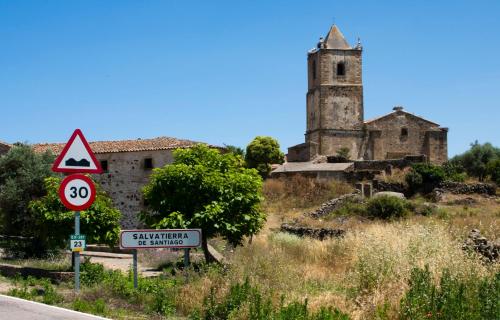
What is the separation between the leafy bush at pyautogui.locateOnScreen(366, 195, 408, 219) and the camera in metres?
31.2

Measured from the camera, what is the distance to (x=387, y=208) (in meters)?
31.4

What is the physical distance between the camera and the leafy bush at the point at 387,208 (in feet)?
102

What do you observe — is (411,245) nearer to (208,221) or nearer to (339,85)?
(208,221)

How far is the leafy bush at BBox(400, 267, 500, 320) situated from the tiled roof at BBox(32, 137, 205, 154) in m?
27.4

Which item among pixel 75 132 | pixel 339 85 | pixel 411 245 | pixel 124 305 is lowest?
pixel 124 305

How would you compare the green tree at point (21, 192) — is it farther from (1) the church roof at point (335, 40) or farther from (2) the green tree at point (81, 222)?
(1) the church roof at point (335, 40)

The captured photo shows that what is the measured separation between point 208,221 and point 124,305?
4.22 metres

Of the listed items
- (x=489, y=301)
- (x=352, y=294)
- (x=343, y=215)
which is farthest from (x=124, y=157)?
(x=489, y=301)

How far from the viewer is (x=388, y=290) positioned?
9.43 m

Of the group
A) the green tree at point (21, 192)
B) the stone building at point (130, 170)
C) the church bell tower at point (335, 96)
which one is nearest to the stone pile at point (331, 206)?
the stone building at point (130, 170)

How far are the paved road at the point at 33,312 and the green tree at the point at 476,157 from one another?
4775cm

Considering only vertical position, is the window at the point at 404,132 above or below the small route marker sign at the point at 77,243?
above

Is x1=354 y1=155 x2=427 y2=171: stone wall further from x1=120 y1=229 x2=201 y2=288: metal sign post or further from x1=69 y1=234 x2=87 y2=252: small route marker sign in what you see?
x1=69 y1=234 x2=87 y2=252: small route marker sign

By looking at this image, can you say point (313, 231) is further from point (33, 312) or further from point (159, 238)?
point (33, 312)
